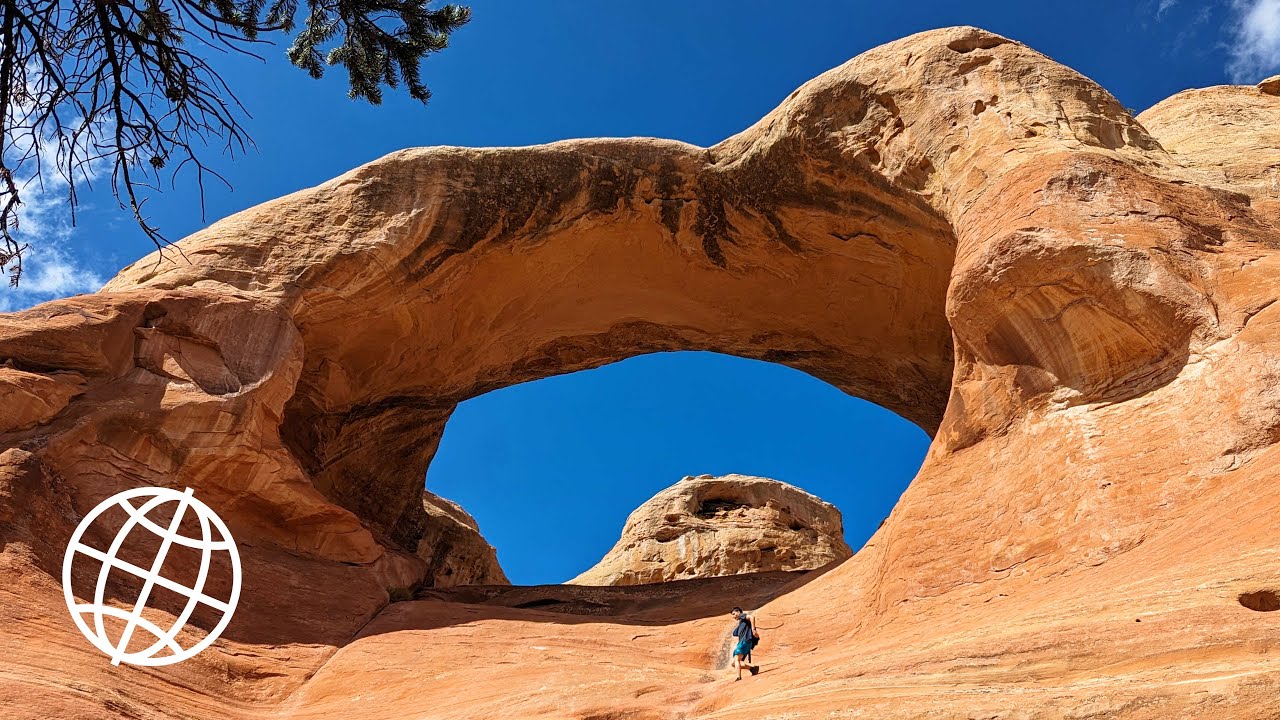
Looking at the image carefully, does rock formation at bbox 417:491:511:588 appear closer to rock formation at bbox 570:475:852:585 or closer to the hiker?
rock formation at bbox 570:475:852:585

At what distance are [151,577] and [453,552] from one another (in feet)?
32.0

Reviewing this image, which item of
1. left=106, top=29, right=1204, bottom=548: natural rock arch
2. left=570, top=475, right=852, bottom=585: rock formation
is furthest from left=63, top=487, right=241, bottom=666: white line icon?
left=570, top=475, right=852, bottom=585: rock formation

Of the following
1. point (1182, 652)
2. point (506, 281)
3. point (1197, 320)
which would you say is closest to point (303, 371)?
point (506, 281)

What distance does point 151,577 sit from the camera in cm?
1078

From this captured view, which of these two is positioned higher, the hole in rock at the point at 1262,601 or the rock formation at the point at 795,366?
the rock formation at the point at 795,366

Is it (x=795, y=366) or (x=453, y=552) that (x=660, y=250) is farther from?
(x=453, y=552)

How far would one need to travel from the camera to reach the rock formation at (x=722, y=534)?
70.0ft

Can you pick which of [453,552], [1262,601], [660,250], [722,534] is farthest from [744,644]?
[722,534]

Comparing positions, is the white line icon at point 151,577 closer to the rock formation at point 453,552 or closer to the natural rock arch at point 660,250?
the natural rock arch at point 660,250

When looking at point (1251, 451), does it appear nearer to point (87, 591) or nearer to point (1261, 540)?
point (1261, 540)

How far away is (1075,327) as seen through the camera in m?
10.4

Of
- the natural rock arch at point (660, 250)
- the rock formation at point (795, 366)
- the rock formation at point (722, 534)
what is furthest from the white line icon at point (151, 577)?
the rock formation at point (722, 534)

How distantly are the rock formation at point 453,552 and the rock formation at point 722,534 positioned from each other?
2227 millimetres

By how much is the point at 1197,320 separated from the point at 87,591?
10.5 m
